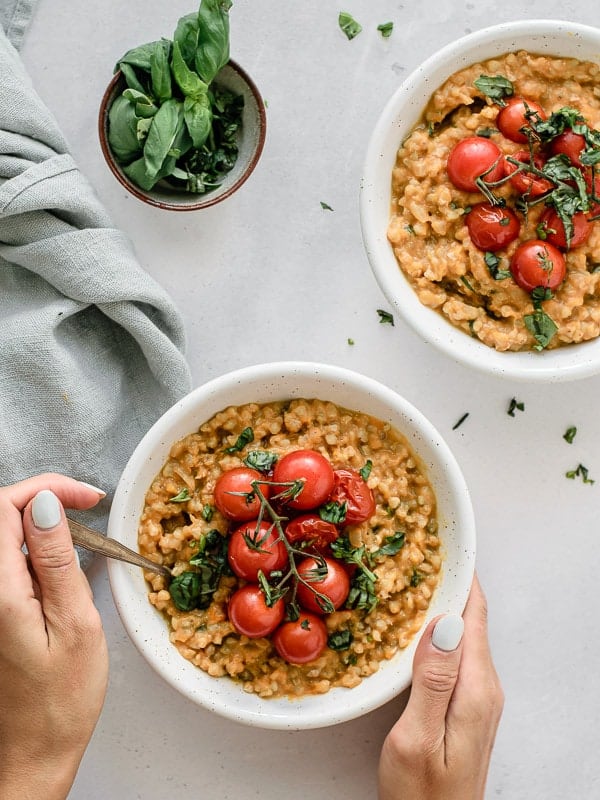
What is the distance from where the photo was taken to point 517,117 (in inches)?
91.9

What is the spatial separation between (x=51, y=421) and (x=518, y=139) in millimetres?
1327

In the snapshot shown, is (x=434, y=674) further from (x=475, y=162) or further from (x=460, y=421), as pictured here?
(x=475, y=162)

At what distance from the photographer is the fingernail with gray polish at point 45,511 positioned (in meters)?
2.05

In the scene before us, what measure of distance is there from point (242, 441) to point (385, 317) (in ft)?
1.83

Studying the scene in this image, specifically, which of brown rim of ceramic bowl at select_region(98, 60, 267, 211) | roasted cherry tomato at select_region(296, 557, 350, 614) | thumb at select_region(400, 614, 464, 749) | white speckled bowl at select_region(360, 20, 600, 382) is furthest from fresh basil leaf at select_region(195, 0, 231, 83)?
thumb at select_region(400, 614, 464, 749)

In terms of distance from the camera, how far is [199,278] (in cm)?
265

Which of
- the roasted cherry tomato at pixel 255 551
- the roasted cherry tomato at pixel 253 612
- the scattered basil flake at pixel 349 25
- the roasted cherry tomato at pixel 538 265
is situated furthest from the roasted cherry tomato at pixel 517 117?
the roasted cherry tomato at pixel 253 612

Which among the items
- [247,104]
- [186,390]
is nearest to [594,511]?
[186,390]

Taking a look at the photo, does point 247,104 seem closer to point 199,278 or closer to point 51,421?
point 199,278

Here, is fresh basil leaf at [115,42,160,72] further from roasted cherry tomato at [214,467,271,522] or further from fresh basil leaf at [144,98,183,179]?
roasted cherry tomato at [214,467,271,522]

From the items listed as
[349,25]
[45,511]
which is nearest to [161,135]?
[349,25]

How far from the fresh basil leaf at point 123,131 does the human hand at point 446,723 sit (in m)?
1.35

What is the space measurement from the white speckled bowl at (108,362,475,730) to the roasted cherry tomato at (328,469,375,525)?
18 centimetres

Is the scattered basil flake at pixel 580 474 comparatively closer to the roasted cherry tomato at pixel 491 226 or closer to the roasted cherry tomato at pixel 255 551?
the roasted cherry tomato at pixel 491 226
